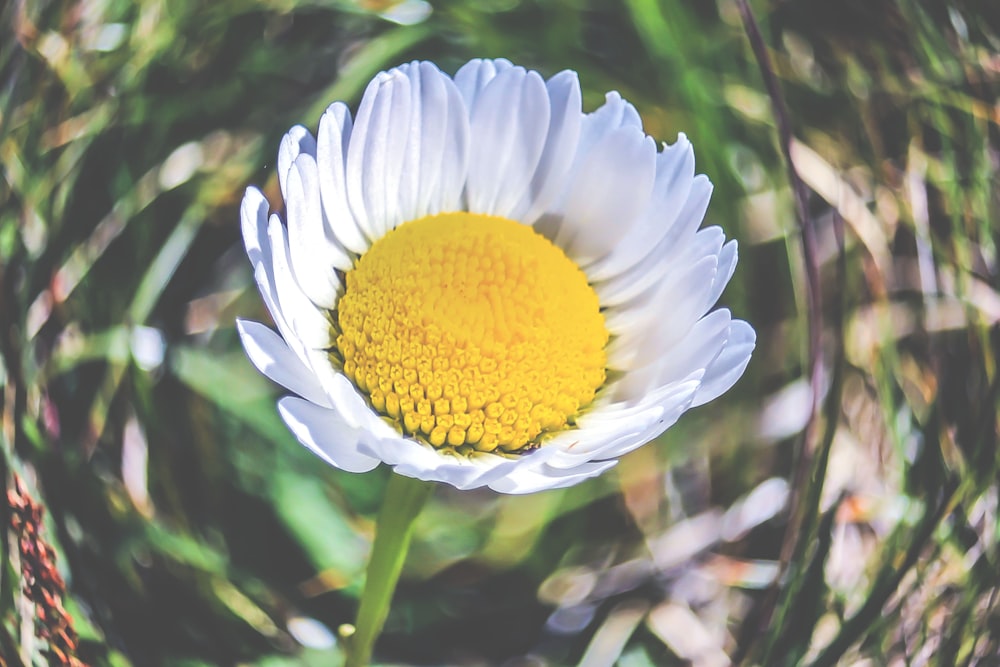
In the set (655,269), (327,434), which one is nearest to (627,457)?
(655,269)

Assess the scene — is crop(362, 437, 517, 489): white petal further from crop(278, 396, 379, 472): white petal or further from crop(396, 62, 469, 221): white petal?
crop(396, 62, 469, 221): white petal

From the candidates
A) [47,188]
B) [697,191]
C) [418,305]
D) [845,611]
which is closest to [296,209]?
[418,305]

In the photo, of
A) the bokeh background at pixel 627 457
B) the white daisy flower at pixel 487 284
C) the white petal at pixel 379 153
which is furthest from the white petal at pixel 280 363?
the bokeh background at pixel 627 457

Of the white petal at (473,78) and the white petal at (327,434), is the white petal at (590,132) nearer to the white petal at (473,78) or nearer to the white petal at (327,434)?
the white petal at (473,78)

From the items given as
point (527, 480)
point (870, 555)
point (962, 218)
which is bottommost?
point (870, 555)

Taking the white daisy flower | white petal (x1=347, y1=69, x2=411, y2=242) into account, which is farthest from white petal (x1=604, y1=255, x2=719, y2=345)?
white petal (x1=347, y1=69, x2=411, y2=242)

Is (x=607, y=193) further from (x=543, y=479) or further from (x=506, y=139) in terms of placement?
(x=543, y=479)

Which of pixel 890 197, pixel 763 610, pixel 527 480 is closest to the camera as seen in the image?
pixel 527 480

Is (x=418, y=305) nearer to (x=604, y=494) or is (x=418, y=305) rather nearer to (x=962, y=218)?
(x=604, y=494)
